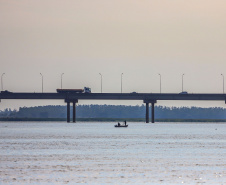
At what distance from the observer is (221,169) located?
8281 cm

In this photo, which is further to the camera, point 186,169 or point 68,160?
point 68,160

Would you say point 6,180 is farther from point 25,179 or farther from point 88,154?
point 88,154

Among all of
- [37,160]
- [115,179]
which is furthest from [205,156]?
[115,179]

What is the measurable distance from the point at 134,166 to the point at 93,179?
46.8 ft

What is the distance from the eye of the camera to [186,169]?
272 ft

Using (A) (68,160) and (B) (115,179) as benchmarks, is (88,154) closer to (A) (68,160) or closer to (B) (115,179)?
(A) (68,160)

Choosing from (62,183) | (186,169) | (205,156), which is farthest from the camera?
(205,156)

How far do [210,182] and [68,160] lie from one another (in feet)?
95.6

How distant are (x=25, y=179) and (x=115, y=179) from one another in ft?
27.5

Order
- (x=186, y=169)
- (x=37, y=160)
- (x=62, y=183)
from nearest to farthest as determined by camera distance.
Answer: (x=62, y=183) < (x=186, y=169) < (x=37, y=160)

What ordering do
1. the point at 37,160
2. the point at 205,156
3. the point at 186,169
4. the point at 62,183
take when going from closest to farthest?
the point at 62,183 → the point at 186,169 → the point at 37,160 → the point at 205,156

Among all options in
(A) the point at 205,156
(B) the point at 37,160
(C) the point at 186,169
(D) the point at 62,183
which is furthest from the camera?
(A) the point at 205,156

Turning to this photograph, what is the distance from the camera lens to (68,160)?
3767 inches

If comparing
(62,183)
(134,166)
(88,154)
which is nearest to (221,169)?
(134,166)
